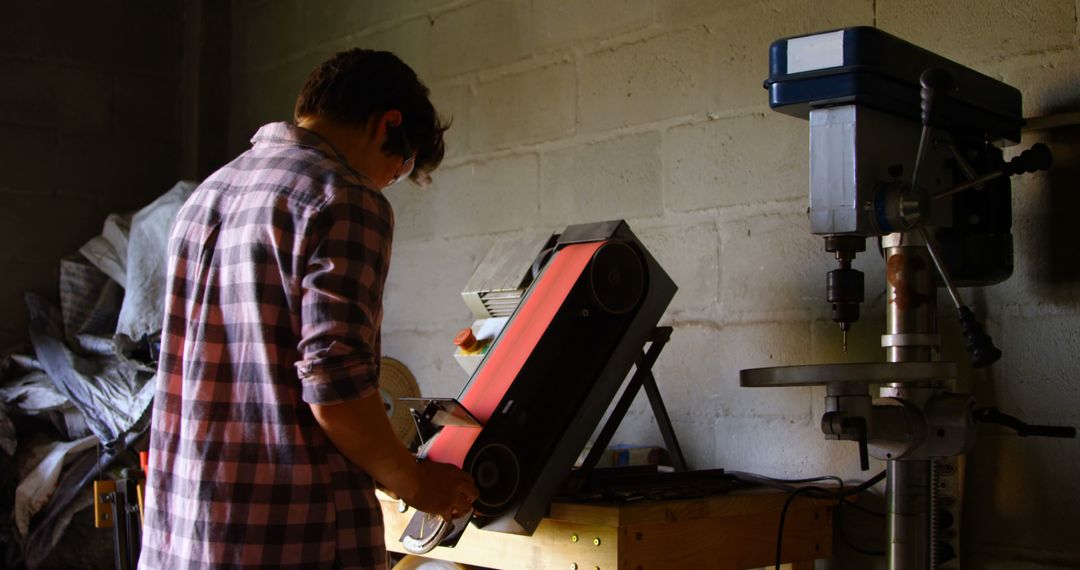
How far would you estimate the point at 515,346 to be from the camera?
5.60 ft

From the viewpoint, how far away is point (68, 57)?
11.3 ft

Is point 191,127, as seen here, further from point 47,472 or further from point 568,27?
point 568,27

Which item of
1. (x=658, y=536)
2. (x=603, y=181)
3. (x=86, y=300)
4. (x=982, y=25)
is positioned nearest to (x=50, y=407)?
(x=86, y=300)

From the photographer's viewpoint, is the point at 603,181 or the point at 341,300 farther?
the point at 603,181

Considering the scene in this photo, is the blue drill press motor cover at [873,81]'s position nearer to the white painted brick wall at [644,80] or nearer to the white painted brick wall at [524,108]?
the white painted brick wall at [644,80]

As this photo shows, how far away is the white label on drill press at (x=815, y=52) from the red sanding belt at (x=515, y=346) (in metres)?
0.40

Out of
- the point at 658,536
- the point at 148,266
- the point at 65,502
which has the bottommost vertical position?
the point at 65,502

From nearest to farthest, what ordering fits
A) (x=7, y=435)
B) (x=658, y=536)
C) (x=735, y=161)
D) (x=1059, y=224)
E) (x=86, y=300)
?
(x=658, y=536) → (x=1059, y=224) → (x=735, y=161) → (x=7, y=435) → (x=86, y=300)

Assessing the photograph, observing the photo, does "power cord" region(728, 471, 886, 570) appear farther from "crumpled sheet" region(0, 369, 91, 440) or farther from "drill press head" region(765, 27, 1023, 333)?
"crumpled sheet" region(0, 369, 91, 440)

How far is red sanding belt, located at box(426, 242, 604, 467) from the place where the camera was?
1625mm

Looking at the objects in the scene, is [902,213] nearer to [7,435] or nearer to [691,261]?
[691,261]

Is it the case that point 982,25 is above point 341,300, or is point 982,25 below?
above

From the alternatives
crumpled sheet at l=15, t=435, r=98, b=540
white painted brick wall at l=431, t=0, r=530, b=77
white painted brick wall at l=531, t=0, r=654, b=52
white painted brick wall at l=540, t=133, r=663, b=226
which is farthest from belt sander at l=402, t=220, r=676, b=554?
crumpled sheet at l=15, t=435, r=98, b=540

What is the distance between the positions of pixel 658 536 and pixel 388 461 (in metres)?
0.43
